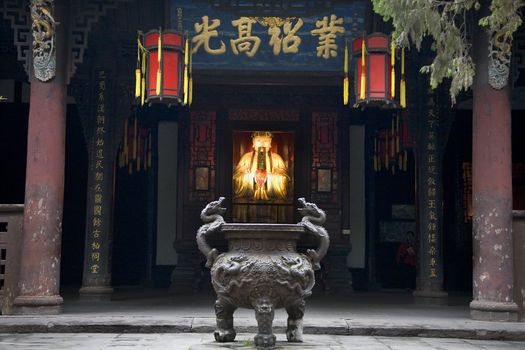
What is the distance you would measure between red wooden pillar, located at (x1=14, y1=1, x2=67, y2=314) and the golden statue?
5.32 m

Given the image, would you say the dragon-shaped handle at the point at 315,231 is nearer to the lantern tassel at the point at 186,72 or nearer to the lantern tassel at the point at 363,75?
the lantern tassel at the point at 363,75

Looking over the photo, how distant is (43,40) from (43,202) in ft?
6.99

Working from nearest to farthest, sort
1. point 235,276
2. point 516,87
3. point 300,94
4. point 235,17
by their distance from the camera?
point 235,276 < point 235,17 < point 516,87 < point 300,94

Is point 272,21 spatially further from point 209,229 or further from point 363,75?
point 209,229

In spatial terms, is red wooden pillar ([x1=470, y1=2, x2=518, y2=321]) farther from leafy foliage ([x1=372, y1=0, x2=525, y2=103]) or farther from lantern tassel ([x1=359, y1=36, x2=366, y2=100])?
leafy foliage ([x1=372, y1=0, x2=525, y2=103])

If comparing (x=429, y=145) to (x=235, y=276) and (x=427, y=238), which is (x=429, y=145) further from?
(x=235, y=276)

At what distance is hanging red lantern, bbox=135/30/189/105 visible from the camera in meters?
10.4

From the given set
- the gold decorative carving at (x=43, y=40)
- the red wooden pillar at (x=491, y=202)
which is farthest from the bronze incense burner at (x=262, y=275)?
the gold decorative carving at (x=43, y=40)

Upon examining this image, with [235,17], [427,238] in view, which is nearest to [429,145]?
[427,238]

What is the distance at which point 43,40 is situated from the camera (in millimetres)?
10070

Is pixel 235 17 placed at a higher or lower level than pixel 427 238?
higher

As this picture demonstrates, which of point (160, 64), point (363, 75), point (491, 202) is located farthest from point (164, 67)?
point (491, 202)

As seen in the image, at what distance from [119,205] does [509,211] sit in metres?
7.95

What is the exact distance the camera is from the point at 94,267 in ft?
39.7
